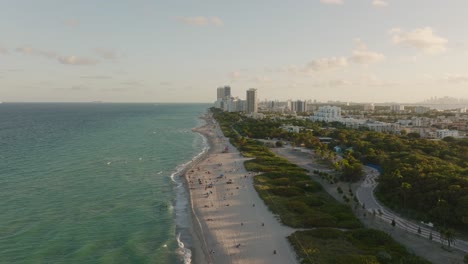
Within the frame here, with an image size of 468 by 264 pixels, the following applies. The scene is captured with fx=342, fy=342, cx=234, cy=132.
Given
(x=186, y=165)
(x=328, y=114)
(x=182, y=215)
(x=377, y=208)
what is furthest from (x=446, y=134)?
(x=182, y=215)

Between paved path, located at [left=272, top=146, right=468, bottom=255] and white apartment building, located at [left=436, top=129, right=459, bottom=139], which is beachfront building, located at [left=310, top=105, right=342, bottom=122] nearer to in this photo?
white apartment building, located at [left=436, top=129, right=459, bottom=139]

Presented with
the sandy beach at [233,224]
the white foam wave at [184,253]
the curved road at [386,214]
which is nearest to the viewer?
the white foam wave at [184,253]

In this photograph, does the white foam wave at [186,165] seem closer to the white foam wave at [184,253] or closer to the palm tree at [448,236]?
the white foam wave at [184,253]

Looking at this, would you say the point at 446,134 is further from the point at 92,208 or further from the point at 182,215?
the point at 92,208

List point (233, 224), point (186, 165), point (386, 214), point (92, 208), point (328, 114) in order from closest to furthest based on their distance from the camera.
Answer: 1. point (233, 224)
2. point (386, 214)
3. point (92, 208)
4. point (186, 165)
5. point (328, 114)

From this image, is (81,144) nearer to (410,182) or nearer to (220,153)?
(220,153)

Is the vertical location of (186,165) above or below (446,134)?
below

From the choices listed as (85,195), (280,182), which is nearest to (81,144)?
(85,195)

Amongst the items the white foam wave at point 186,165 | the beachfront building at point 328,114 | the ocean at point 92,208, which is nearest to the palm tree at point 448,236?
the ocean at point 92,208

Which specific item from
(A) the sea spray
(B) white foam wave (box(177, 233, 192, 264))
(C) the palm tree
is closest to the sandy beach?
(B) white foam wave (box(177, 233, 192, 264))
